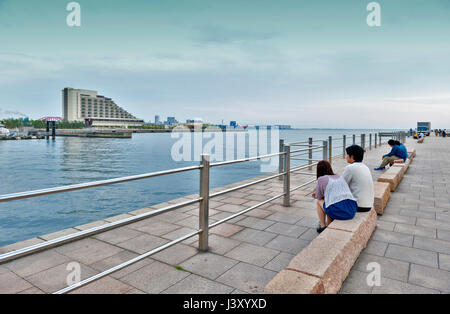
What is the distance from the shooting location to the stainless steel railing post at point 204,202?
351 centimetres

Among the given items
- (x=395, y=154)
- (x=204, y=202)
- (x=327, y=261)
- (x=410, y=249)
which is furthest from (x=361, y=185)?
(x=395, y=154)

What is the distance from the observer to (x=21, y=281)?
303 centimetres

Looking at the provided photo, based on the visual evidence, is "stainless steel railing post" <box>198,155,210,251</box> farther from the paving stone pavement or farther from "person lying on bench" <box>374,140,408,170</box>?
"person lying on bench" <box>374,140,408,170</box>

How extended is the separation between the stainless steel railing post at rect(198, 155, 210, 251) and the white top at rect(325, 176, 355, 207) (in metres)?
1.64

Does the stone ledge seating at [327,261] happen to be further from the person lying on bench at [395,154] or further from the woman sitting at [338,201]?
the person lying on bench at [395,154]

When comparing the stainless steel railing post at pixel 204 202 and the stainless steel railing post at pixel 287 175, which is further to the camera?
the stainless steel railing post at pixel 287 175

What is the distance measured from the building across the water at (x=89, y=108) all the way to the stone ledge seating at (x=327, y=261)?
181 metres

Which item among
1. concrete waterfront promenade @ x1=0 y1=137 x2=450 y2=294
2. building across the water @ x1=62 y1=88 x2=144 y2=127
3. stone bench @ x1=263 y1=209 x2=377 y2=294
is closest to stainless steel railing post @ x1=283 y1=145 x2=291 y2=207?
concrete waterfront promenade @ x1=0 y1=137 x2=450 y2=294

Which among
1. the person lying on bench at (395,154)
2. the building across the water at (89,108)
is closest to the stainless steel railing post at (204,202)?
the person lying on bench at (395,154)

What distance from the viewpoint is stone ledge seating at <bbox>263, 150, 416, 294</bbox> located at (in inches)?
93.7

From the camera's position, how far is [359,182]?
13.6 ft

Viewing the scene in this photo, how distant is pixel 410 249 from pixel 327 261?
1.84 metres
